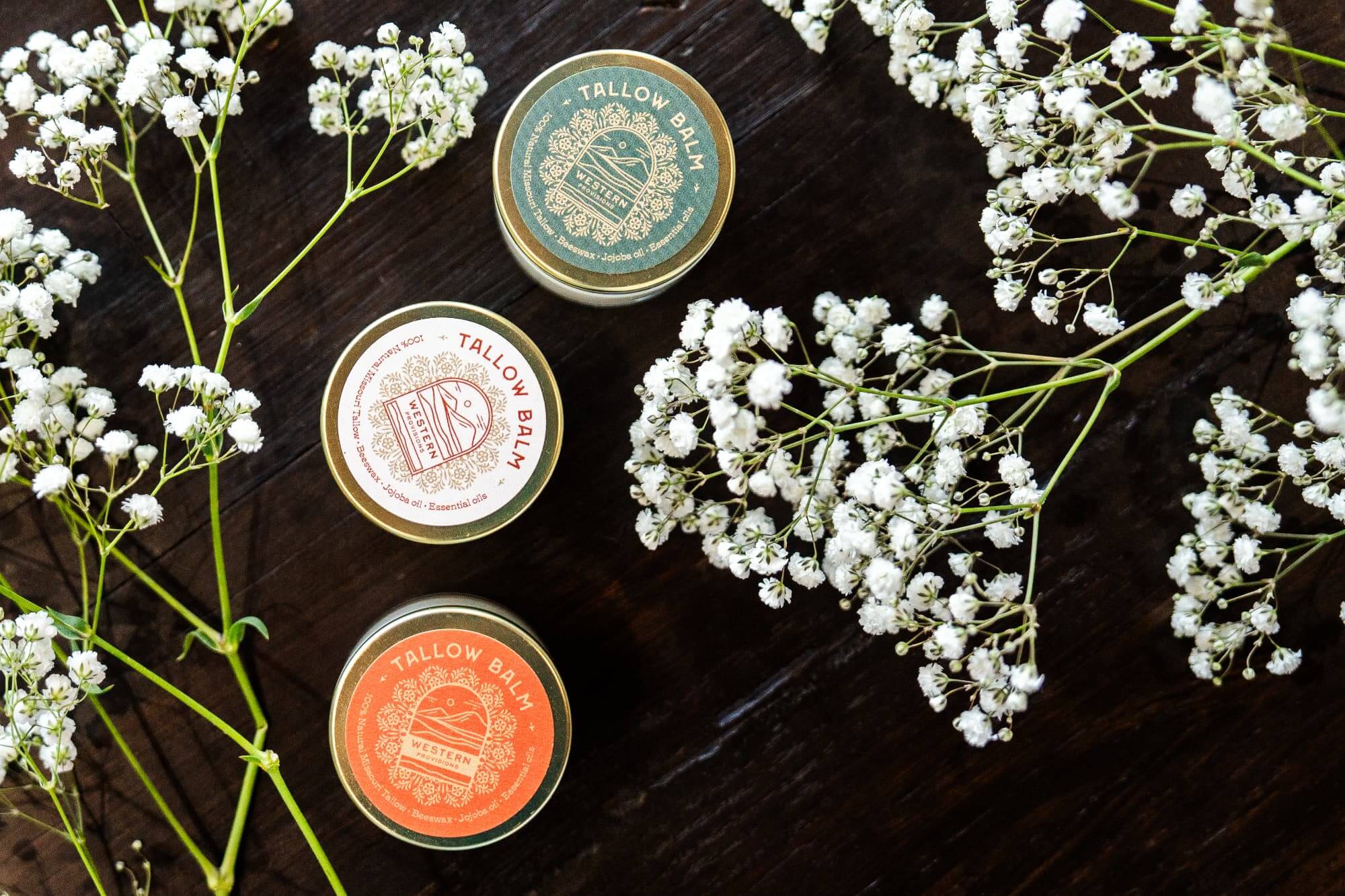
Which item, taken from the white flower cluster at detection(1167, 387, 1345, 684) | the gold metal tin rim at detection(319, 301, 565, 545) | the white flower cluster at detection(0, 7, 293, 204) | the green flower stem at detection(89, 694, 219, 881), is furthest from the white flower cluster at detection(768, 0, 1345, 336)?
the green flower stem at detection(89, 694, 219, 881)

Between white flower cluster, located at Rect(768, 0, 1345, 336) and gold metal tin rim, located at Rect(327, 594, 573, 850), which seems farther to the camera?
gold metal tin rim, located at Rect(327, 594, 573, 850)

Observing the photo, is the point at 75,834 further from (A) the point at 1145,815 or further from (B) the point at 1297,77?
(B) the point at 1297,77

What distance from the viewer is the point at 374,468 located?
3.29 feet

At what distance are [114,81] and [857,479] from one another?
933 millimetres

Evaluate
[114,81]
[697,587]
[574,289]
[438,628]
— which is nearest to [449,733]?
[438,628]

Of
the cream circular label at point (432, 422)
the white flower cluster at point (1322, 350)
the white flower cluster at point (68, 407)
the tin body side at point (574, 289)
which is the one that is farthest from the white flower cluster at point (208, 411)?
the white flower cluster at point (1322, 350)

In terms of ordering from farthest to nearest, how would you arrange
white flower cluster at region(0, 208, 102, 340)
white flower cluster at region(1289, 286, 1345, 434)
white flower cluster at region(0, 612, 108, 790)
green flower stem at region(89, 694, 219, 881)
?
green flower stem at region(89, 694, 219, 881) < white flower cluster at region(0, 208, 102, 340) < white flower cluster at region(0, 612, 108, 790) < white flower cluster at region(1289, 286, 1345, 434)

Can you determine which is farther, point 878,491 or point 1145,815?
point 1145,815

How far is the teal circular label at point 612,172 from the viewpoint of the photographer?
1.00 meters

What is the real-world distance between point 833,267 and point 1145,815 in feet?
2.55

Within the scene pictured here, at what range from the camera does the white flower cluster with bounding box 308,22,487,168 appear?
3.21ft

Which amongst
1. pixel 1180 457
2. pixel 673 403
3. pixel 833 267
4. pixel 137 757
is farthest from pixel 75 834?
pixel 1180 457

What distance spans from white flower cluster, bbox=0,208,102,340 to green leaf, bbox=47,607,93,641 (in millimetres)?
290

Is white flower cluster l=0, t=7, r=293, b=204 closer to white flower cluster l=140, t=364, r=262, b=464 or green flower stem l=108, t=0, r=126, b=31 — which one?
green flower stem l=108, t=0, r=126, b=31
